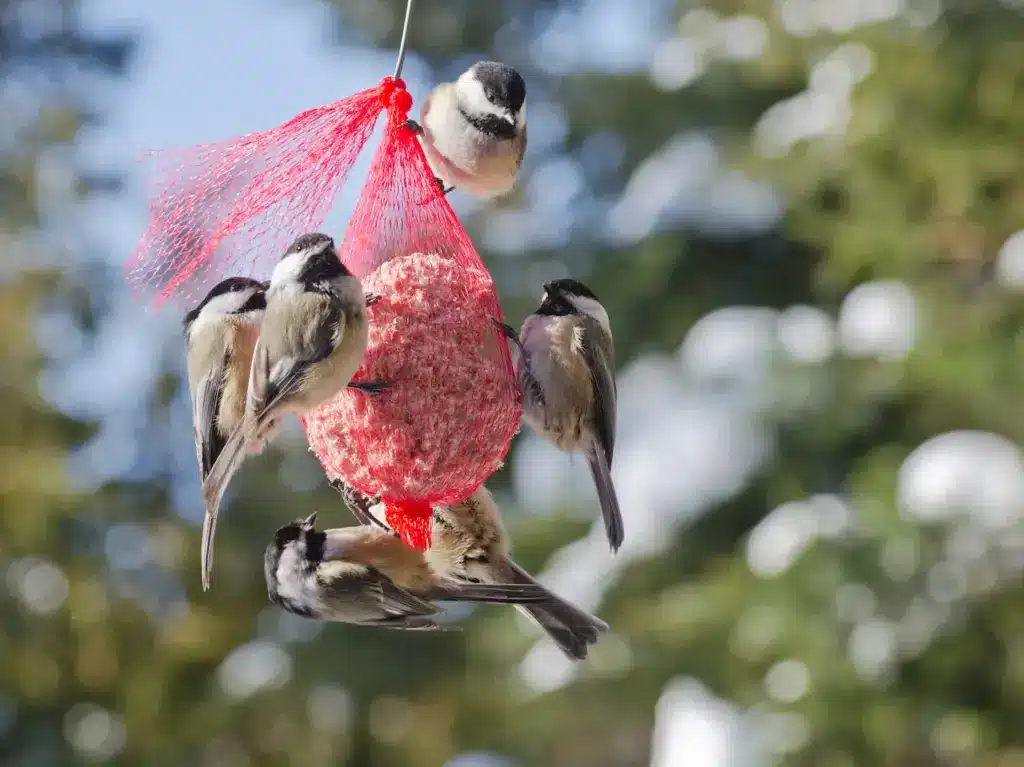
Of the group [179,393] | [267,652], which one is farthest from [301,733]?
[179,393]

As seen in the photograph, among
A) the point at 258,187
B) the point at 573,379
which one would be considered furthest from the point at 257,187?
the point at 573,379

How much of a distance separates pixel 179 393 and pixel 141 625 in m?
1.09

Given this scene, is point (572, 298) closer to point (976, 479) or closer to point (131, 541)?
point (976, 479)

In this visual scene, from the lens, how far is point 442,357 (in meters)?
1.50

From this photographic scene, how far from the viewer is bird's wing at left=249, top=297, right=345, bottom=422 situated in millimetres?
1365

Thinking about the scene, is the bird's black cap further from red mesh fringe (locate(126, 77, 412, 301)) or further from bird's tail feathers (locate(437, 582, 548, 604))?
bird's tail feathers (locate(437, 582, 548, 604))

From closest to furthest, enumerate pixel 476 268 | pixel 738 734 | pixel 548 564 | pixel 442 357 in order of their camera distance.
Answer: pixel 442 357 < pixel 476 268 < pixel 738 734 < pixel 548 564

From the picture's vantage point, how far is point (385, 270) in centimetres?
157

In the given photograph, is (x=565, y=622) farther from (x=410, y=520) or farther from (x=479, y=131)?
(x=479, y=131)

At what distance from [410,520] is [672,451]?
246 cm

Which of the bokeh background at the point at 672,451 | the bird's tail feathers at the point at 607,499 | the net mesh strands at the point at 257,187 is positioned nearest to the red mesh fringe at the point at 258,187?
the net mesh strands at the point at 257,187

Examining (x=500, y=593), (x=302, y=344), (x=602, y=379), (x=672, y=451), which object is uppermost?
(x=302, y=344)

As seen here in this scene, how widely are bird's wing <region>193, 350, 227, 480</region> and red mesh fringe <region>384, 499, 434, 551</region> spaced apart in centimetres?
24

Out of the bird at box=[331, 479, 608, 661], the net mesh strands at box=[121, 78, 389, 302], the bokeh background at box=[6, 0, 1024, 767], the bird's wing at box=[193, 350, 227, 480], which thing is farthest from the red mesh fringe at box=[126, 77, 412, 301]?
the bokeh background at box=[6, 0, 1024, 767]
